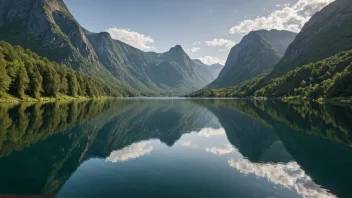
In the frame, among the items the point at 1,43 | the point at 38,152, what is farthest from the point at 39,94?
the point at 38,152

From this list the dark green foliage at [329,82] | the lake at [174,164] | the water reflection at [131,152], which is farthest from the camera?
the dark green foliage at [329,82]

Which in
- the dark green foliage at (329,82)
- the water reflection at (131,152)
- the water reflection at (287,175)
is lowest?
the water reflection at (131,152)

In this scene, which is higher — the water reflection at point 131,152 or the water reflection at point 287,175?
the water reflection at point 287,175

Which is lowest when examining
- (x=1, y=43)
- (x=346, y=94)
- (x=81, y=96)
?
(x=81, y=96)

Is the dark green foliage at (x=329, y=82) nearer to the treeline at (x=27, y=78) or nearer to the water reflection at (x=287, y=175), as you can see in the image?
the water reflection at (x=287, y=175)

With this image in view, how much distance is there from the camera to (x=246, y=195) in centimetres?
1725

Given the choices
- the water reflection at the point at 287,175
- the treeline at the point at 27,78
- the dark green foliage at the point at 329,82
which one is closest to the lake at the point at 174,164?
the water reflection at the point at 287,175

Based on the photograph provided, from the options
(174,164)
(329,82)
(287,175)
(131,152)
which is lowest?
(131,152)

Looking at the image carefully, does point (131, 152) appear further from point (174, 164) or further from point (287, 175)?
point (287, 175)

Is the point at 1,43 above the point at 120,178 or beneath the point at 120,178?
above

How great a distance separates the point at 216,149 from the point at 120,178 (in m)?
16.9

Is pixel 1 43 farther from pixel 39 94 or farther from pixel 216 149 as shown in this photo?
pixel 216 149

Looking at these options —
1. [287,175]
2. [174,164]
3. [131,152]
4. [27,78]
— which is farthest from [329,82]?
[27,78]

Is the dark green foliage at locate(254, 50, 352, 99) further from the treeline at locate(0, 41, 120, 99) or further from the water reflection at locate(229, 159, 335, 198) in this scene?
the treeline at locate(0, 41, 120, 99)
